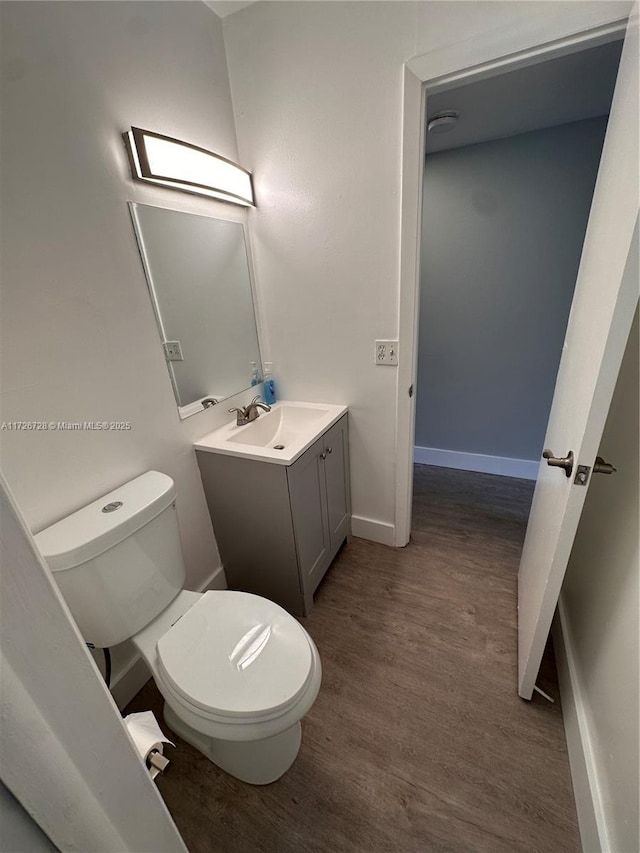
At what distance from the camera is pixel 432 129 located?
71.1 inches

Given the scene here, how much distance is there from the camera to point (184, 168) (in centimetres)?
125

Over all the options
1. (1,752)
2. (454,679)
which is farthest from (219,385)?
(454,679)

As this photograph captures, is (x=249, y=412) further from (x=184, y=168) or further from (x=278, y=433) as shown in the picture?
(x=184, y=168)

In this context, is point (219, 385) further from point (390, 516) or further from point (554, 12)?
point (554, 12)

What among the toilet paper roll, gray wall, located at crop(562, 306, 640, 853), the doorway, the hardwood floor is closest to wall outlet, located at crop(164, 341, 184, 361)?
the toilet paper roll

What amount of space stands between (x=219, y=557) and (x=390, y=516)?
3.06 ft

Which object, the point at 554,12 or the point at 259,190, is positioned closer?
the point at 554,12

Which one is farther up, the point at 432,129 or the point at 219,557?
the point at 432,129

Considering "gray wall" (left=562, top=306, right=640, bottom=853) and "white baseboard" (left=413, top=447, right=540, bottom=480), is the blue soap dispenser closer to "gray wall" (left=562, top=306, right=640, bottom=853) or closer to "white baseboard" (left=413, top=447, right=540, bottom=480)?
"white baseboard" (left=413, top=447, right=540, bottom=480)

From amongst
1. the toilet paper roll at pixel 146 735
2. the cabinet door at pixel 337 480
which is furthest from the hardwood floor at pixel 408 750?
the toilet paper roll at pixel 146 735

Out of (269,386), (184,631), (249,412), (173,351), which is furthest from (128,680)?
(269,386)

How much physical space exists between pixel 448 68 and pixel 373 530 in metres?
2.00

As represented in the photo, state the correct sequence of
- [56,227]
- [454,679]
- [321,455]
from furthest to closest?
[321,455] < [454,679] < [56,227]

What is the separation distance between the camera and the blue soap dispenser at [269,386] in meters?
1.86
